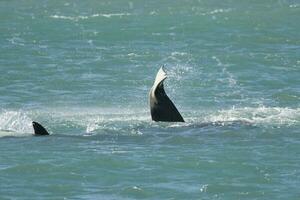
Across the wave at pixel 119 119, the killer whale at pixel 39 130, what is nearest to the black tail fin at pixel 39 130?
the killer whale at pixel 39 130

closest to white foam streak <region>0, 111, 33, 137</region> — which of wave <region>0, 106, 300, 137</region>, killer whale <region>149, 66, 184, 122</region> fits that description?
wave <region>0, 106, 300, 137</region>

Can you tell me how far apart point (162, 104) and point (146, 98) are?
515cm

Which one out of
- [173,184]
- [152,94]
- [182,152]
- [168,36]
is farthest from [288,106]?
[168,36]

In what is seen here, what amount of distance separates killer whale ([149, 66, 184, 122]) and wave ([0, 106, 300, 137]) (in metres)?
0.22

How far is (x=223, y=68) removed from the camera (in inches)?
1222

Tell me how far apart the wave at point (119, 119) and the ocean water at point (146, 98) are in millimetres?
27

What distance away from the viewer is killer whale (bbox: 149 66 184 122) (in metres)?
22.0

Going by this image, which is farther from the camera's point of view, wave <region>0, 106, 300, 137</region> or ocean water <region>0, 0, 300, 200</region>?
wave <region>0, 106, 300, 137</region>

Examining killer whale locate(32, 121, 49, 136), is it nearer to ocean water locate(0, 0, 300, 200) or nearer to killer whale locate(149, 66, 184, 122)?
ocean water locate(0, 0, 300, 200)

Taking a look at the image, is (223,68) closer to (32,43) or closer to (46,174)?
(32,43)

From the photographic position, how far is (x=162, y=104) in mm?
22125

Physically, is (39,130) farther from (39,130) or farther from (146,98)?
(146,98)

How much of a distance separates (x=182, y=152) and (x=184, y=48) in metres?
14.5

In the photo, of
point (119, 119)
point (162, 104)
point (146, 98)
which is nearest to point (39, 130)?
point (162, 104)
